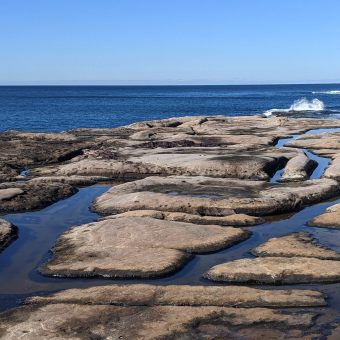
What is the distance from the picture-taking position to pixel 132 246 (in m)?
14.7

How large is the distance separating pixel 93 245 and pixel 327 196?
9.89 metres

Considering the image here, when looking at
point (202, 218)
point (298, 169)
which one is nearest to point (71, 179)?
point (202, 218)

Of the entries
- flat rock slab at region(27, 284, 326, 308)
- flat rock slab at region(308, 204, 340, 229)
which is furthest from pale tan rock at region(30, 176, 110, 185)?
flat rock slab at region(27, 284, 326, 308)

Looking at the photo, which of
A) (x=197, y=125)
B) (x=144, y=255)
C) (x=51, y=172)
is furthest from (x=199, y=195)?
(x=197, y=125)

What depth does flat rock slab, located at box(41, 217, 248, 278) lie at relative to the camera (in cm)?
1334

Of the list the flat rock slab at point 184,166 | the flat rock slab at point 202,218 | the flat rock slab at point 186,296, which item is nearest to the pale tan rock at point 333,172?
the flat rock slab at point 184,166

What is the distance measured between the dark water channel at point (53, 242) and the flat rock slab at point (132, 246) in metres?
0.28

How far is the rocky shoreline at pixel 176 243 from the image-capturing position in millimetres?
10297

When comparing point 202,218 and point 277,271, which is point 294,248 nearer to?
point 277,271

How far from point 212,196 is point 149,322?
32.3 feet

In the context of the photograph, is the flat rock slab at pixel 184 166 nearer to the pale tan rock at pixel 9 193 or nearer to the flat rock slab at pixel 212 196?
the flat rock slab at pixel 212 196

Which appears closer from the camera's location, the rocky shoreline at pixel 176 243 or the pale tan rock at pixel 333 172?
the rocky shoreline at pixel 176 243

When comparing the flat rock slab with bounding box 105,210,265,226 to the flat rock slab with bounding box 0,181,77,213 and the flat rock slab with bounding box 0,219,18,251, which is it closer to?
the flat rock slab with bounding box 0,219,18,251

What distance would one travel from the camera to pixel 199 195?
19.9m
